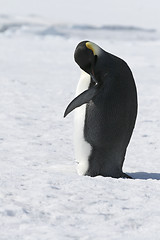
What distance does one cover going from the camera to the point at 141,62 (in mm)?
10461

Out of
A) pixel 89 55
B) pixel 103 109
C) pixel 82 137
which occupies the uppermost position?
pixel 89 55

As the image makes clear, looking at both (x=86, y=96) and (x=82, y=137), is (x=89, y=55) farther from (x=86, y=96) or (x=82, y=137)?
(x=82, y=137)

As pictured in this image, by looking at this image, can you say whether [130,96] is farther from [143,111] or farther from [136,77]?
[136,77]

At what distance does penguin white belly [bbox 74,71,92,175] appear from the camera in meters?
3.40

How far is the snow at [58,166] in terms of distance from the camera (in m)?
2.13

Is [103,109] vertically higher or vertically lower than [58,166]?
higher

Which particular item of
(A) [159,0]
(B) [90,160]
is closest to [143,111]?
(B) [90,160]

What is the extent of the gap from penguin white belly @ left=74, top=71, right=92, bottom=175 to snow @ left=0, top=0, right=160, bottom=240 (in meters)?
0.08

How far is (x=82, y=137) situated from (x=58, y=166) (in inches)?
10.5

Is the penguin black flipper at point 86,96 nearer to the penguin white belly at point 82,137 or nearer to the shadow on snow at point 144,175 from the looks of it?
the penguin white belly at point 82,137

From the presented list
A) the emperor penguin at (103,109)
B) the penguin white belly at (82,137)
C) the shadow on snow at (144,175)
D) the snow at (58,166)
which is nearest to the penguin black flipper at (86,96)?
the emperor penguin at (103,109)

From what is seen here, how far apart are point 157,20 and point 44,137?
1663 centimetres

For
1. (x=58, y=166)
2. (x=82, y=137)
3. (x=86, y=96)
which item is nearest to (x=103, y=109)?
(x=86, y=96)

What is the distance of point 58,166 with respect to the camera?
350cm
